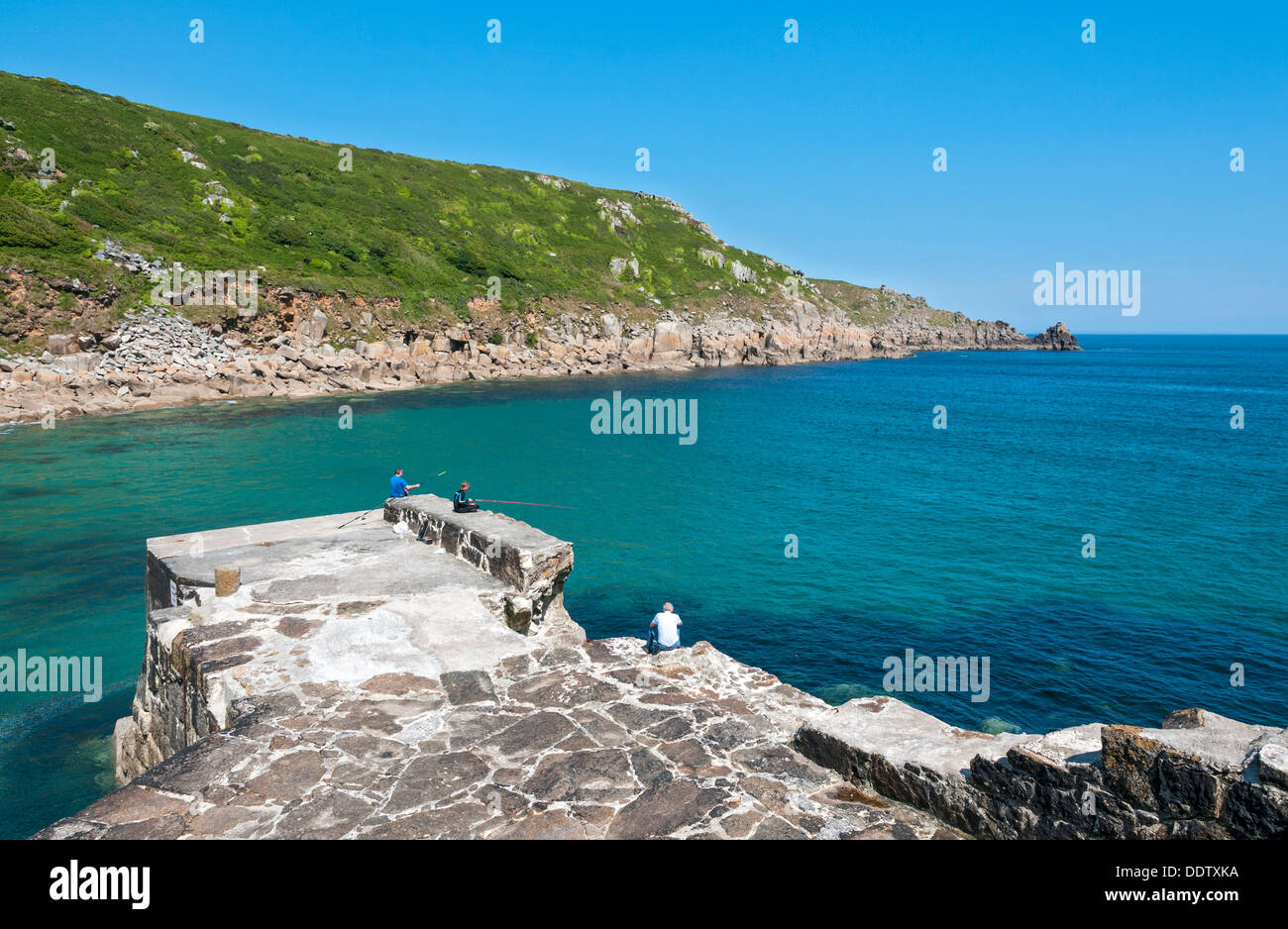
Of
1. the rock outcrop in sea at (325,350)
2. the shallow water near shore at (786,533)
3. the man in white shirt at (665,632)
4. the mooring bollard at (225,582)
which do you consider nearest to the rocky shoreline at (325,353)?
the rock outcrop in sea at (325,350)

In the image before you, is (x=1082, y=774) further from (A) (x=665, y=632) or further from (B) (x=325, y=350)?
(B) (x=325, y=350)

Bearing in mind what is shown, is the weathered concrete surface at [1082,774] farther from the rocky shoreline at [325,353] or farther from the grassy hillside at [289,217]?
the grassy hillside at [289,217]

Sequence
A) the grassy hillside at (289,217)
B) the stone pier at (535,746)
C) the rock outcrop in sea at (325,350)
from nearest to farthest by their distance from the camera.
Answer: the stone pier at (535,746) → the rock outcrop in sea at (325,350) → the grassy hillside at (289,217)

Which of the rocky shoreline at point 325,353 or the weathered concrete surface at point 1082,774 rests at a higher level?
the rocky shoreline at point 325,353

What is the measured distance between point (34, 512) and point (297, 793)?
25292 millimetres

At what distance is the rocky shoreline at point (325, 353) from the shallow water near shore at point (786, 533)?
4379mm

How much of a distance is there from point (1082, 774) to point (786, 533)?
68.0 feet

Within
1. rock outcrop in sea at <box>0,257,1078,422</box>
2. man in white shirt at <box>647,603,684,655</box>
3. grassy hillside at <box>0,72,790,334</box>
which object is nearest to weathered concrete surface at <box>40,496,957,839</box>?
man in white shirt at <box>647,603,684,655</box>

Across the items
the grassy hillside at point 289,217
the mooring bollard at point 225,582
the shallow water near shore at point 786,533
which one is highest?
the grassy hillside at point 289,217

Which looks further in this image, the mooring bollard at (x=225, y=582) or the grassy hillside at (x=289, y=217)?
the grassy hillside at (x=289, y=217)

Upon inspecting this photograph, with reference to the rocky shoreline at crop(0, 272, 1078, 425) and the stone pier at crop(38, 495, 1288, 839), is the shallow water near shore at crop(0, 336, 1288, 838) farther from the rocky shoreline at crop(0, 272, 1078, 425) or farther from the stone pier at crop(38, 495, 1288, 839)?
the stone pier at crop(38, 495, 1288, 839)

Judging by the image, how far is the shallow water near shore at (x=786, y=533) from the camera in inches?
596

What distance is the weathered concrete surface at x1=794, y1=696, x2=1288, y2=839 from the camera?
170 inches
